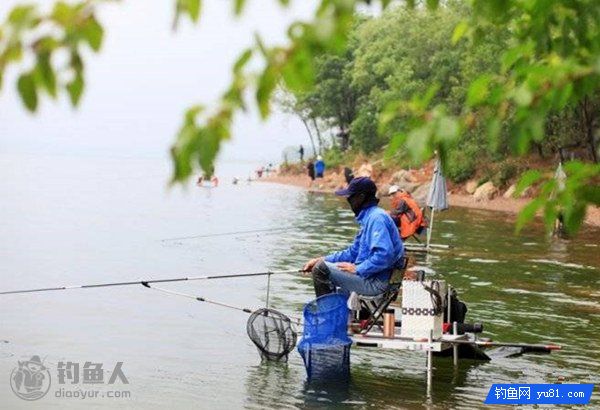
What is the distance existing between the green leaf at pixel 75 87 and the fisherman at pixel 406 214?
18.0 m

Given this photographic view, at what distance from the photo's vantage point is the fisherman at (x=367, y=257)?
10672 millimetres

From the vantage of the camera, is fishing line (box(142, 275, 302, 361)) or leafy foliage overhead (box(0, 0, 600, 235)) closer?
leafy foliage overhead (box(0, 0, 600, 235))

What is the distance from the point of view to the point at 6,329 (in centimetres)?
1521

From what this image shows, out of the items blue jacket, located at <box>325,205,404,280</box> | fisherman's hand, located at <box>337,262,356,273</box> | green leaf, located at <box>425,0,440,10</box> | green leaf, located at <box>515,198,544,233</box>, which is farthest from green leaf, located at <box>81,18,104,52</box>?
fisherman's hand, located at <box>337,262,356,273</box>

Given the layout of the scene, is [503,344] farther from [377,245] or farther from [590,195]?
[590,195]

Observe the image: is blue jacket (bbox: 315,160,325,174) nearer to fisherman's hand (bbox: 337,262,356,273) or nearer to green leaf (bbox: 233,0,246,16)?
fisherman's hand (bbox: 337,262,356,273)

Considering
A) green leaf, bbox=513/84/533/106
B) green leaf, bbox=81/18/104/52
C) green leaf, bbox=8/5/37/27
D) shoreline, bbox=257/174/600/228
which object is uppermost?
green leaf, bbox=8/5/37/27

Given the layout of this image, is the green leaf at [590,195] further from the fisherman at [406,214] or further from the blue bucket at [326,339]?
the fisherman at [406,214]

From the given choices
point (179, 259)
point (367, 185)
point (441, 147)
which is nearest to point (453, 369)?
point (367, 185)

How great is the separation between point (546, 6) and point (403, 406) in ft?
20.8

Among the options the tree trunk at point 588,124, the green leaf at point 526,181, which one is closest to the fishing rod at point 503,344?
the green leaf at point 526,181

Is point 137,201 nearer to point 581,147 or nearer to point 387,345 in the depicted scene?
point 581,147

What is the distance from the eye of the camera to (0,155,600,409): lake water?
11.4 metres

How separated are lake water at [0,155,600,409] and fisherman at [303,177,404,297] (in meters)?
1.09
